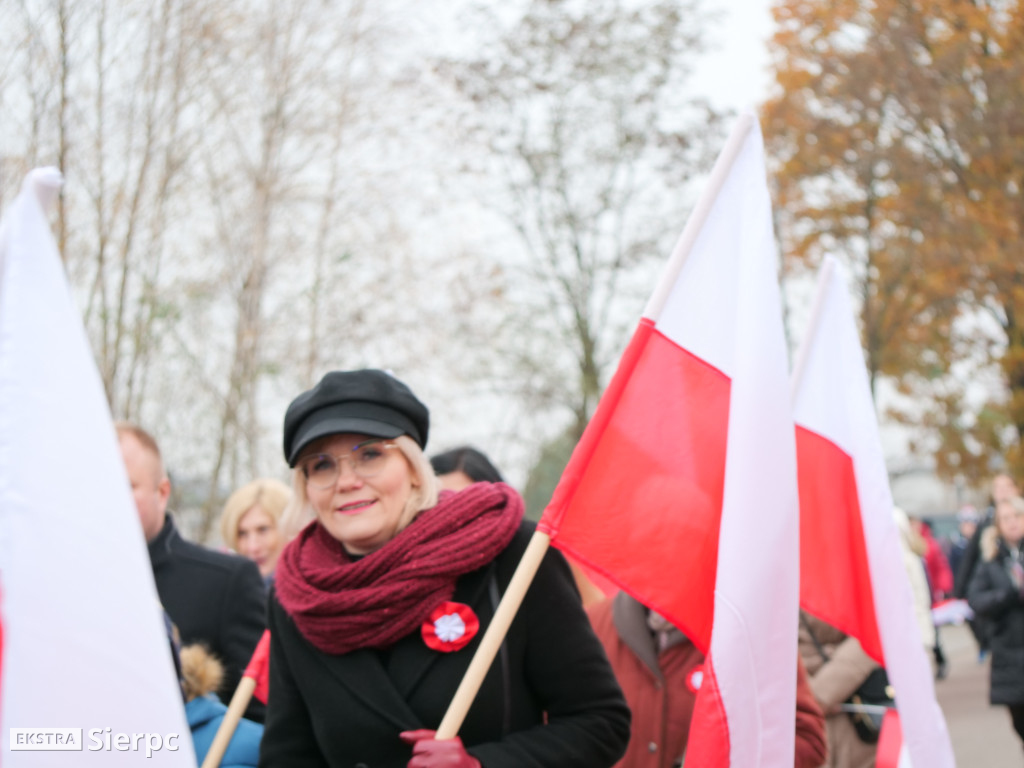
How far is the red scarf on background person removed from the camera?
9.63ft

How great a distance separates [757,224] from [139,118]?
695 cm

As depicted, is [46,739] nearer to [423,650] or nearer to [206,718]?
[423,650]

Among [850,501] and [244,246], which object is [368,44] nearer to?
[244,246]

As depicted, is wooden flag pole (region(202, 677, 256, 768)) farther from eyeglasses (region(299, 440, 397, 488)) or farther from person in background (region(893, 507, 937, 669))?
person in background (region(893, 507, 937, 669))

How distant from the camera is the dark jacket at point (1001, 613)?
22.0 feet

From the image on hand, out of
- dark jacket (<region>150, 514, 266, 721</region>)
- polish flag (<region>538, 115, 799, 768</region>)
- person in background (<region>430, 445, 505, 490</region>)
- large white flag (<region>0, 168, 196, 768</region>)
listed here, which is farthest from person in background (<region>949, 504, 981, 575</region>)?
large white flag (<region>0, 168, 196, 768</region>)

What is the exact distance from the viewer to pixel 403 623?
9.66 ft

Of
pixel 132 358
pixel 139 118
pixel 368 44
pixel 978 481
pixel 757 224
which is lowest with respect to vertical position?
pixel 978 481

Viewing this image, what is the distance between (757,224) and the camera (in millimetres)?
3471

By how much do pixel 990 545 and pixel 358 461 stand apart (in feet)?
17.8

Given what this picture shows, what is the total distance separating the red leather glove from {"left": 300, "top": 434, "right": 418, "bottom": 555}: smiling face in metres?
0.57

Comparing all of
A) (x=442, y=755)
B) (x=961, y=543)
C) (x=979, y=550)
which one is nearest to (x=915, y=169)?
(x=961, y=543)

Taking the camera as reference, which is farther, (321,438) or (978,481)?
(978,481)

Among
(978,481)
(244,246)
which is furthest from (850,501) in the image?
(978,481)
